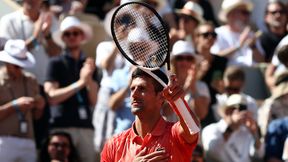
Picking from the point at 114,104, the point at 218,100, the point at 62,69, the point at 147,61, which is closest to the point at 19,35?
the point at 62,69

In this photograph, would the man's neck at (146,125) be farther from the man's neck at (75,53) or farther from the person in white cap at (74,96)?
the man's neck at (75,53)

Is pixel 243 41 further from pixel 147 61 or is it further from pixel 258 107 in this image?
pixel 147 61

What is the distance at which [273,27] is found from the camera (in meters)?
14.3

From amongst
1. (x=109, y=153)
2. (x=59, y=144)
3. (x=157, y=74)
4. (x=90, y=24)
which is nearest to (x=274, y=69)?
(x=90, y=24)

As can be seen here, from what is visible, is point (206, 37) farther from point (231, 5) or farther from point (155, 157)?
point (155, 157)

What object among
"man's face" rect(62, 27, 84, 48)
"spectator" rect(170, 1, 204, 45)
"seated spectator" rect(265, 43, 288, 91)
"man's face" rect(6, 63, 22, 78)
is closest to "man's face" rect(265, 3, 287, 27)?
"seated spectator" rect(265, 43, 288, 91)

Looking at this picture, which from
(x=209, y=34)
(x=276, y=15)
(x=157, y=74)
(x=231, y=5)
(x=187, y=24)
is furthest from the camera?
(x=276, y=15)

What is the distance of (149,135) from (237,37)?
6541mm

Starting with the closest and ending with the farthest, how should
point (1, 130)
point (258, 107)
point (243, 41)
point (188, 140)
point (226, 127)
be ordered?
point (188, 140), point (1, 130), point (226, 127), point (258, 107), point (243, 41)

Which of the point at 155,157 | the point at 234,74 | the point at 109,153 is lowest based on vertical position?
the point at 234,74

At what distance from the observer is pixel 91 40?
13516 millimetres

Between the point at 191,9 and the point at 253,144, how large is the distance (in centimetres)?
235

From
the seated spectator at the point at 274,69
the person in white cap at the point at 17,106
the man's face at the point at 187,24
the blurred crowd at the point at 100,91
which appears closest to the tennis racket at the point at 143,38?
the blurred crowd at the point at 100,91

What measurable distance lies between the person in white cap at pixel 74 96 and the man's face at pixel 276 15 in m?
3.05
